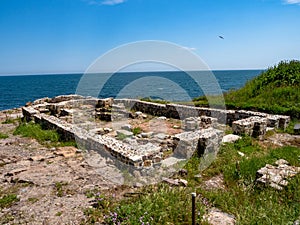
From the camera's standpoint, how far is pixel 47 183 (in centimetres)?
600

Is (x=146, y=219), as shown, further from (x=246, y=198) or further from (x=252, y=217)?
(x=246, y=198)

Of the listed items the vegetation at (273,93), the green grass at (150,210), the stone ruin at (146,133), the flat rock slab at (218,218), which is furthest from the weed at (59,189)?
the vegetation at (273,93)

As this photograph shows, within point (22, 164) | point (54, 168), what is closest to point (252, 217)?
point (54, 168)

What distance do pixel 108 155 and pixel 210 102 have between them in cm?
1112

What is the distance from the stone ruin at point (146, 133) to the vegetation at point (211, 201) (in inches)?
38.3

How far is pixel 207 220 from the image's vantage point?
4227 mm

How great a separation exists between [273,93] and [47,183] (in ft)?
47.3

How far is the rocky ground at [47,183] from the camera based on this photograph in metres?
4.65

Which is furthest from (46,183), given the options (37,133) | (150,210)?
(37,133)

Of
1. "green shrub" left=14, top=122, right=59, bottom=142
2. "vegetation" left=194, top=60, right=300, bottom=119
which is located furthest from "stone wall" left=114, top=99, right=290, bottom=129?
"green shrub" left=14, top=122, right=59, bottom=142

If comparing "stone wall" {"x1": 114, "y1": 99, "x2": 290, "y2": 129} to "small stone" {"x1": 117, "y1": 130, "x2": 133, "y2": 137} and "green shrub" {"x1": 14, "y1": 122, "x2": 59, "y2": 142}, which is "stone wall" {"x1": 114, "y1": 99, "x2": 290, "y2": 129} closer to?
"small stone" {"x1": 117, "y1": 130, "x2": 133, "y2": 137}

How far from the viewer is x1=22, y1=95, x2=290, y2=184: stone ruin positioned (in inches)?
281

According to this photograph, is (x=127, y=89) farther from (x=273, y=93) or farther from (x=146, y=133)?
(x=146, y=133)

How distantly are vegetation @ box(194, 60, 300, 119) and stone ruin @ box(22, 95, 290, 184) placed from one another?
1.67 metres
